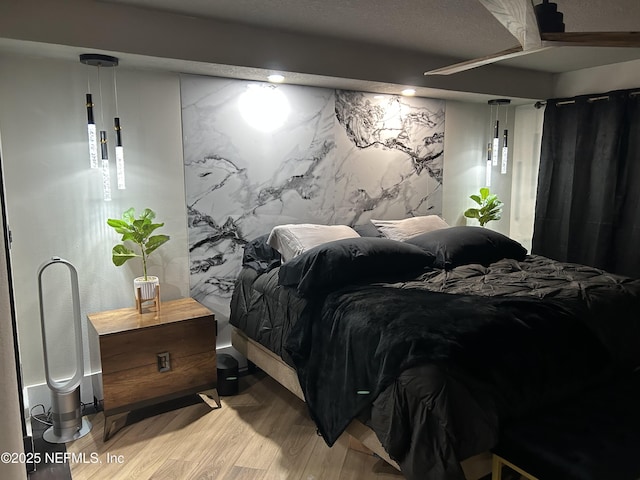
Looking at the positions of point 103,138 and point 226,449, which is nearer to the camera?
point 226,449

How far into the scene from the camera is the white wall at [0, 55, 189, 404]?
2.69 meters

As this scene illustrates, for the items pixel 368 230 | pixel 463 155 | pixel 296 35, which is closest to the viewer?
pixel 296 35

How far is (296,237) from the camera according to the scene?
325cm

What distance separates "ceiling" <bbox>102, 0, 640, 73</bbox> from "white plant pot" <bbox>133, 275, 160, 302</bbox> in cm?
150

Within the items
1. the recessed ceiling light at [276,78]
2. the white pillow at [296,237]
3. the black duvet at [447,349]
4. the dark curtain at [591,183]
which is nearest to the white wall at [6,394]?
the black duvet at [447,349]

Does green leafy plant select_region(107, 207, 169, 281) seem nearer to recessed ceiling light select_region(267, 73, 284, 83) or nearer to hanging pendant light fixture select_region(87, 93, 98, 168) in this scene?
hanging pendant light fixture select_region(87, 93, 98, 168)

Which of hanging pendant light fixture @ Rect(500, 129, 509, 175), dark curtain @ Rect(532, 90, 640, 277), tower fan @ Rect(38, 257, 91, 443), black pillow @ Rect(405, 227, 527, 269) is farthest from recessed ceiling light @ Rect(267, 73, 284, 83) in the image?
dark curtain @ Rect(532, 90, 640, 277)

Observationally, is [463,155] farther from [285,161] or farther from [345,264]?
[345,264]

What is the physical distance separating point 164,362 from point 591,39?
2572 mm

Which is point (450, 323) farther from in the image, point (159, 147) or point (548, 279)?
point (159, 147)

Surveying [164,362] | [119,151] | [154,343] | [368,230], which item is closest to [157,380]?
[164,362]

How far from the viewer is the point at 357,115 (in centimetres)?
390

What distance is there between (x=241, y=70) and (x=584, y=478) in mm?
2703

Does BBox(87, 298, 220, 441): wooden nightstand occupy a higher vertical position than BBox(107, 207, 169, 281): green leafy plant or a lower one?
lower
